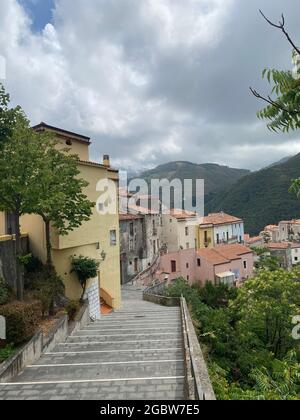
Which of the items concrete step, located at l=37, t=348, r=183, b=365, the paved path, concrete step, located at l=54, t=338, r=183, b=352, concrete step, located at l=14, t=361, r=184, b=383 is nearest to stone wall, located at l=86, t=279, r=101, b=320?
the paved path

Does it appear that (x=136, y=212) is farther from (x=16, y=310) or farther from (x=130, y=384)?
(x=130, y=384)

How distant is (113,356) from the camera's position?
9.77 metres

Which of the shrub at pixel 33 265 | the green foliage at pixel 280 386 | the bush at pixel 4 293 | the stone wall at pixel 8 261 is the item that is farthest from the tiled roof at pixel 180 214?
the green foliage at pixel 280 386

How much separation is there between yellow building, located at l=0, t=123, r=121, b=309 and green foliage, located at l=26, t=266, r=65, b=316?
1369 millimetres

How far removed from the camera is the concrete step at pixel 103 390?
6582mm

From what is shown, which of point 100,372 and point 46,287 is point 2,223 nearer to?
point 46,287

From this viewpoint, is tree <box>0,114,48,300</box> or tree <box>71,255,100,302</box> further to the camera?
tree <box>71,255,100,302</box>

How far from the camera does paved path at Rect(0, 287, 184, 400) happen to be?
22.3ft

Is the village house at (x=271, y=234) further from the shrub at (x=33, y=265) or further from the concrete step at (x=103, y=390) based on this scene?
the concrete step at (x=103, y=390)

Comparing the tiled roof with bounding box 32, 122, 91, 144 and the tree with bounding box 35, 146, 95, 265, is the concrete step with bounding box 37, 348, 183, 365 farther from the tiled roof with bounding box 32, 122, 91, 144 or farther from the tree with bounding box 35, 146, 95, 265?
the tiled roof with bounding box 32, 122, 91, 144

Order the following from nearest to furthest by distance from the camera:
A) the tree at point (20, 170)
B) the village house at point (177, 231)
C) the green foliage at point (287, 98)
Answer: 1. the green foliage at point (287, 98)
2. the tree at point (20, 170)
3. the village house at point (177, 231)

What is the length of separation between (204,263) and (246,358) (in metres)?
26.2

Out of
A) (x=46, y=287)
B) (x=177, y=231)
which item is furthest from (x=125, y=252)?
(x=46, y=287)

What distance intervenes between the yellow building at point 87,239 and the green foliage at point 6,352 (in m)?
8.02
